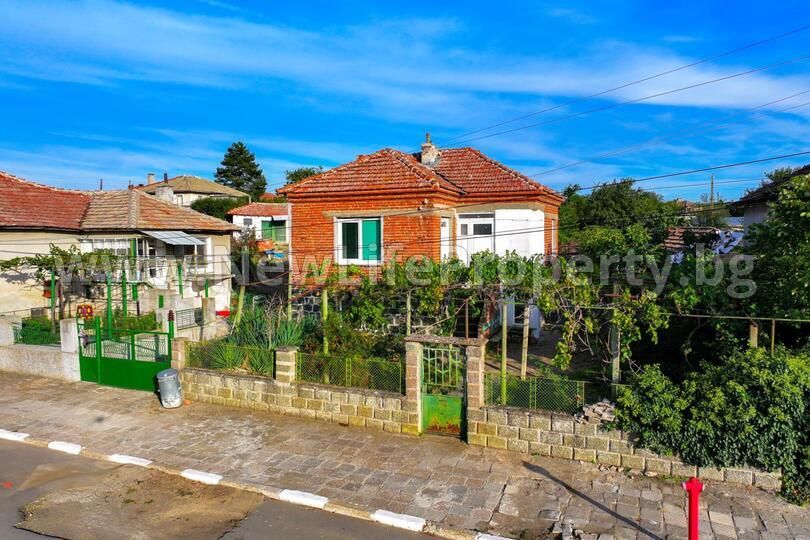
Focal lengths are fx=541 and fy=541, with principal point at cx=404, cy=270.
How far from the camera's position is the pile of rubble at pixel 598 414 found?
820 centimetres

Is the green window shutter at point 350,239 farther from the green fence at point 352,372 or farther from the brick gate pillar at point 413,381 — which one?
the brick gate pillar at point 413,381

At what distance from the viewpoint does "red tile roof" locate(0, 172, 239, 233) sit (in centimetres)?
1998

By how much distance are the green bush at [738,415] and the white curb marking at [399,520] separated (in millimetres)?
3449

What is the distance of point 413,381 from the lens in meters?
9.50

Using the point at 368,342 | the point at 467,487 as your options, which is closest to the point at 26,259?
the point at 368,342

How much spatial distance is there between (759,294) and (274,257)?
30.6m

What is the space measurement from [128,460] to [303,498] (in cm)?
338

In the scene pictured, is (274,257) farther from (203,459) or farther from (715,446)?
(715,446)

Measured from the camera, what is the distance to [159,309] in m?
16.5

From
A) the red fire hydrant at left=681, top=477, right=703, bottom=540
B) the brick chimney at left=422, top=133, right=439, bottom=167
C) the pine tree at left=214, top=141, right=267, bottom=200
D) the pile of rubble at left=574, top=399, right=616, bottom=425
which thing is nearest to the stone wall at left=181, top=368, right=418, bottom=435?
the pile of rubble at left=574, top=399, right=616, bottom=425

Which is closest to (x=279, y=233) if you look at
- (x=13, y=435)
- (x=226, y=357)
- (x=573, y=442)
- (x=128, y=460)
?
(x=226, y=357)

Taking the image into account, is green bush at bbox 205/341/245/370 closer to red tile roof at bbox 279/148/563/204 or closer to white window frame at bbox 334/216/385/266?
white window frame at bbox 334/216/385/266

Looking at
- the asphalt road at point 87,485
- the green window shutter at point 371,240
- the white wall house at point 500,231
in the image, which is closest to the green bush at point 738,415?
the asphalt road at point 87,485

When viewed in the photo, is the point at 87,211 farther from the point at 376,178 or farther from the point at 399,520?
the point at 399,520
